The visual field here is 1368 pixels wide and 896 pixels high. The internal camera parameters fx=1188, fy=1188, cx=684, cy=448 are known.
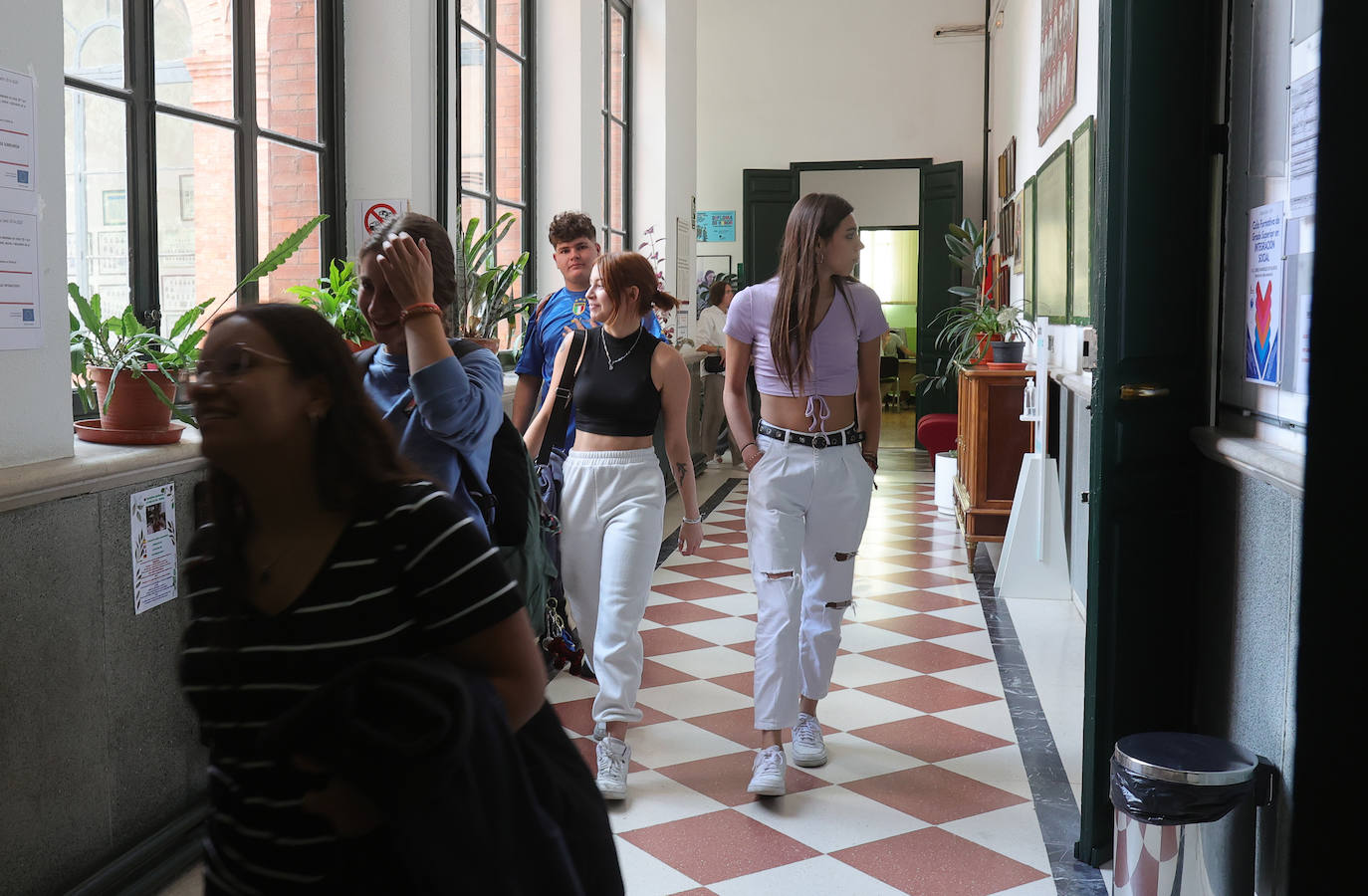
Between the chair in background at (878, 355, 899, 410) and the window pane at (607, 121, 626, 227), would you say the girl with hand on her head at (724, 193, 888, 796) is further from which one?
the chair in background at (878, 355, 899, 410)

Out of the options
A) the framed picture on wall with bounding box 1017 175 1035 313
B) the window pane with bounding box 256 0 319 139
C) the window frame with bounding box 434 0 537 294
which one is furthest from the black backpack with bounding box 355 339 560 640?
the framed picture on wall with bounding box 1017 175 1035 313

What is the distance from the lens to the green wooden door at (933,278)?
12008 mm

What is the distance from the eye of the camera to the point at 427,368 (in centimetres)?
211

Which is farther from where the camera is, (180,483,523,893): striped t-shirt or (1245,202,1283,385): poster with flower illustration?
(1245,202,1283,385): poster with flower illustration

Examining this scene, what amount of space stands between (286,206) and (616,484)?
6.27ft

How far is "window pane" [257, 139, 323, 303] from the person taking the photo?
4.18m

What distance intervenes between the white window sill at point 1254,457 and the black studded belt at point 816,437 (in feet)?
3.19

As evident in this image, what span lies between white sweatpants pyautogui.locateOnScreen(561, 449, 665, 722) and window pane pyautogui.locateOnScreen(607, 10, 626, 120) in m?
6.32

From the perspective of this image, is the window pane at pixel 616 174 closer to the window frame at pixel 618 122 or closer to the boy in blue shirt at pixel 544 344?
the window frame at pixel 618 122

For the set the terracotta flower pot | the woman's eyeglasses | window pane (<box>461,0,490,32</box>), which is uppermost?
window pane (<box>461,0,490,32</box>)

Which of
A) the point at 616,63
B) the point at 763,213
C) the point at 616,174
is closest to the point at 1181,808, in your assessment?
the point at 616,174

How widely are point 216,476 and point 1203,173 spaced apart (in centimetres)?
225

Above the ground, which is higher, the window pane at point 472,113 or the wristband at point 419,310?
the window pane at point 472,113

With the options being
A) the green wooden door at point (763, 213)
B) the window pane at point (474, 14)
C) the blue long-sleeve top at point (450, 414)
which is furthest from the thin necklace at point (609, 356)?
the green wooden door at point (763, 213)
